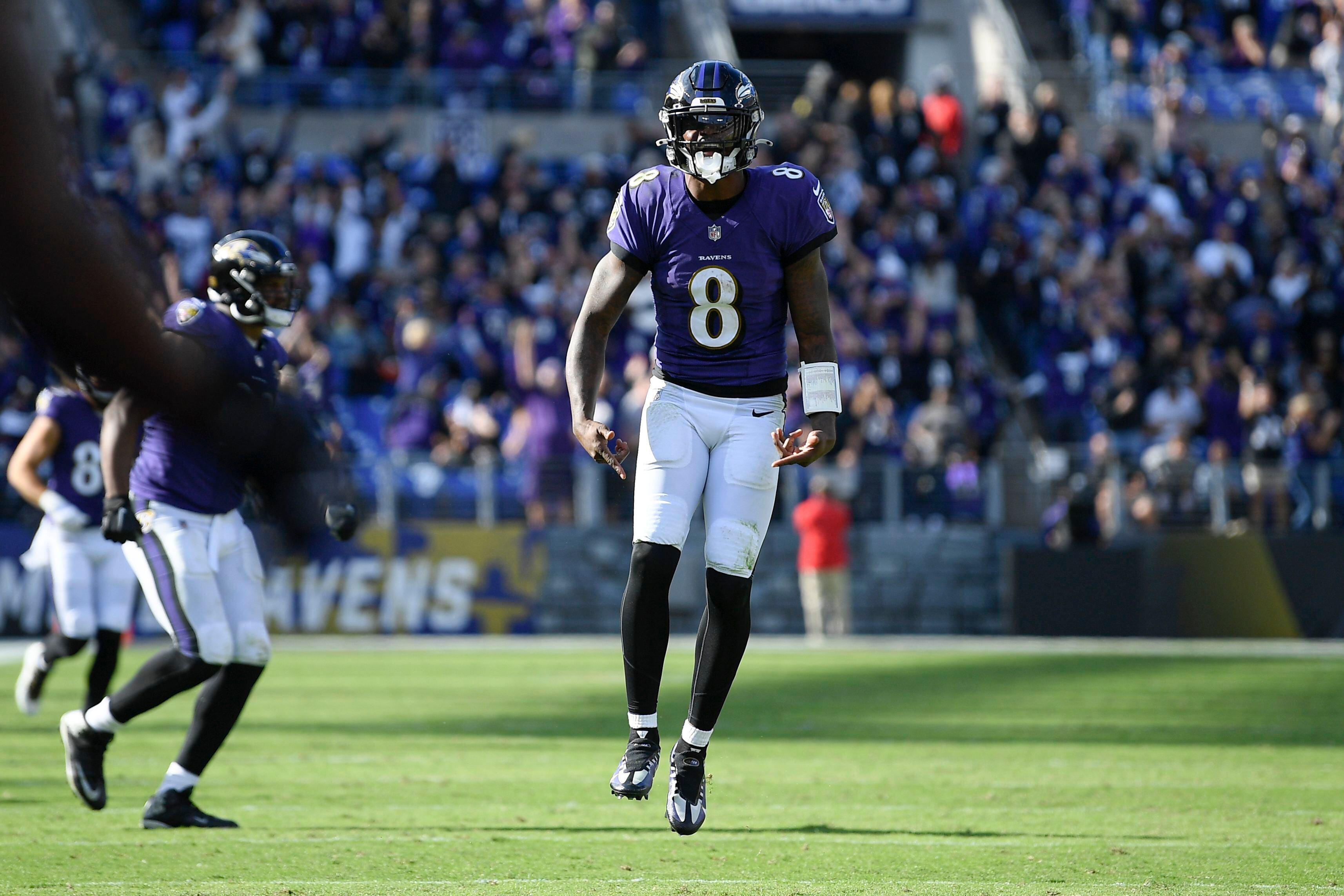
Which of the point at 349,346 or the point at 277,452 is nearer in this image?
the point at 277,452

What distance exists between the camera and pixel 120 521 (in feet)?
21.2

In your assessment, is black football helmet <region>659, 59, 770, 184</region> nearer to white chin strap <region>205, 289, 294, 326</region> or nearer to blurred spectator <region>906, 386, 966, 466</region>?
white chin strap <region>205, 289, 294, 326</region>

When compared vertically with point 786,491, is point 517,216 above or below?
above

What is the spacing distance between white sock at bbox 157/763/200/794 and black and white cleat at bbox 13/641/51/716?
3.70m

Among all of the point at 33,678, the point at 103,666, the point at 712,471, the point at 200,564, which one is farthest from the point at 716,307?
the point at 33,678

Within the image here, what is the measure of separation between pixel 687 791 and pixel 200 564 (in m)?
2.26

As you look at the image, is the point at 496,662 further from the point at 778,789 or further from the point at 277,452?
the point at 277,452

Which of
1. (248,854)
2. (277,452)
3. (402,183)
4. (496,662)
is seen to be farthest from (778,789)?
(402,183)

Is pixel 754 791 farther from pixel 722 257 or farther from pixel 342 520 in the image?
pixel 342 520

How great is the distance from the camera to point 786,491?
57.9 ft

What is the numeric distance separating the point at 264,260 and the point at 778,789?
3.35 meters

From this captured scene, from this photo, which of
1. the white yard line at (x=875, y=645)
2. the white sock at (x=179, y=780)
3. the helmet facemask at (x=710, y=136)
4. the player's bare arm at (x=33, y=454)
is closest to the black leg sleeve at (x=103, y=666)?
the player's bare arm at (x=33, y=454)

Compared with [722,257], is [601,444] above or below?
below

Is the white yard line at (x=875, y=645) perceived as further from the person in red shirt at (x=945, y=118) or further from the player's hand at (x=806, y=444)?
the player's hand at (x=806, y=444)
